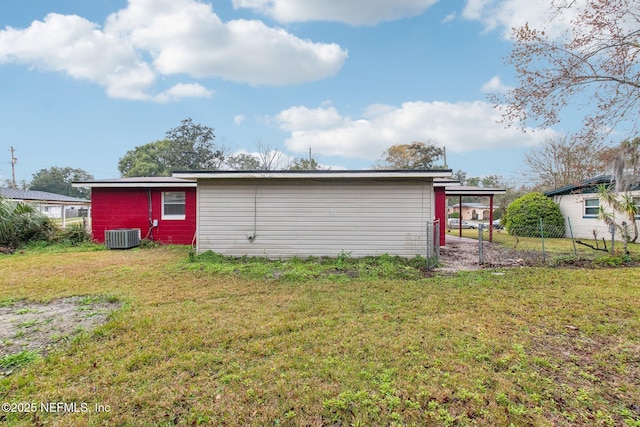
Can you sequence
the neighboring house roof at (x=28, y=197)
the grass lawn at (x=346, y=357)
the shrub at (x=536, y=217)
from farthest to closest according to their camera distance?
the neighboring house roof at (x=28, y=197), the shrub at (x=536, y=217), the grass lawn at (x=346, y=357)

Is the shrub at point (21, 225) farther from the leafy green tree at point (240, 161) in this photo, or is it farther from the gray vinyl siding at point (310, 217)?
the leafy green tree at point (240, 161)

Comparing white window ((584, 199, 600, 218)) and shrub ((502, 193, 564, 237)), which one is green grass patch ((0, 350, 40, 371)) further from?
white window ((584, 199, 600, 218))

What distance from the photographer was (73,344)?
9.84 ft

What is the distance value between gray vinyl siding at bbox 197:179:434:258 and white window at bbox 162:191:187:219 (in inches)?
134

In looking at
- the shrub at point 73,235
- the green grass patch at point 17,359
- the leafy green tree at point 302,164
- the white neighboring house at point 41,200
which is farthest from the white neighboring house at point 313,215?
the leafy green tree at point 302,164

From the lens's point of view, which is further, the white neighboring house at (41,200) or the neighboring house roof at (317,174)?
the white neighboring house at (41,200)

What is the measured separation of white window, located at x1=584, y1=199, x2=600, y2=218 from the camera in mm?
13578

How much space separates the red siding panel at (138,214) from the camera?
10.7 m

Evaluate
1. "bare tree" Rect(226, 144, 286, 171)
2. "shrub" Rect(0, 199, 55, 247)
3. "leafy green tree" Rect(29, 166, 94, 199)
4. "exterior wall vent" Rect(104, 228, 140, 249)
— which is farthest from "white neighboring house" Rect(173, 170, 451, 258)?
"leafy green tree" Rect(29, 166, 94, 199)

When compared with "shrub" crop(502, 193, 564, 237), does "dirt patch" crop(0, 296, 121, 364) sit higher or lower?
lower

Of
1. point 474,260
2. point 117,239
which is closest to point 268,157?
point 117,239

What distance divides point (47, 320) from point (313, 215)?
549 centimetres

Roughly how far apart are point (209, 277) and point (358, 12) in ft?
28.5

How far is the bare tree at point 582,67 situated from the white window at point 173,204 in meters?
10.2
